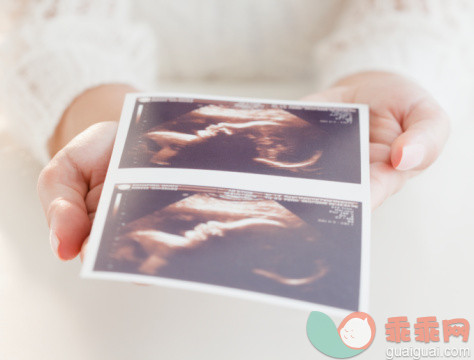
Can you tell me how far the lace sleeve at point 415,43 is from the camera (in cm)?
64

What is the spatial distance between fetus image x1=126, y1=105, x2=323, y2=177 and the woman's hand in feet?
0.23

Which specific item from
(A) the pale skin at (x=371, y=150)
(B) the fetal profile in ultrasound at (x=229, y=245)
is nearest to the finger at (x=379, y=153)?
(A) the pale skin at (x=371, y=150)

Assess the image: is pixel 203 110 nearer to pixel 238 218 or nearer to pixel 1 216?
pixel 238 218

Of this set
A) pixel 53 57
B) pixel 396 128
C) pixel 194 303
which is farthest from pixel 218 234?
pixel 53 57

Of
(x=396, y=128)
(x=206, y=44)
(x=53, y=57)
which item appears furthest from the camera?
(x=206, y=44)

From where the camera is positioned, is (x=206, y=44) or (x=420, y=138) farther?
(x=206, y=44)

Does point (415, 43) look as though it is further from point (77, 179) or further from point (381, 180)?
point (77, 179)

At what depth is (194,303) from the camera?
461 mm

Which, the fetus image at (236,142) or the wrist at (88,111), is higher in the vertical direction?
the wrist at (88,111)

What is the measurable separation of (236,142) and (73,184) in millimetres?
160

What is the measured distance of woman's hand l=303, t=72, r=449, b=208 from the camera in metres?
0.43

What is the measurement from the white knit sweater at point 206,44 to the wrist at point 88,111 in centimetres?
1

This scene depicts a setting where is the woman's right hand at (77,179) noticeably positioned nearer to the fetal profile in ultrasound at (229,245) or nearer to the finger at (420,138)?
the fetal profile in ultrasound at (229,245)

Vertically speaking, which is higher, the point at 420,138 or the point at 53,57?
the point at 53,57
